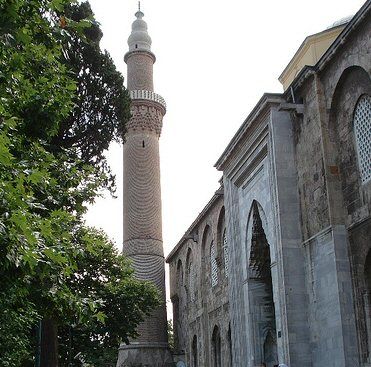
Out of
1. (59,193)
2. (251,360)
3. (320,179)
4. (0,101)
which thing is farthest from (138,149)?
(0,101)

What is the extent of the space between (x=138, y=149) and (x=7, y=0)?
24.6 meters

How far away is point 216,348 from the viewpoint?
75.8 feet

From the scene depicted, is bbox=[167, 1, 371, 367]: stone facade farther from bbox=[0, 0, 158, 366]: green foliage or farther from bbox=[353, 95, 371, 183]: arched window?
bbox=[0, 0, 158, 366]: green foliage

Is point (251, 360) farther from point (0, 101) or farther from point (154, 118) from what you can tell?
point (154, 118)

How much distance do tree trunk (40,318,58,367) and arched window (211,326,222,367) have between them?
942cm

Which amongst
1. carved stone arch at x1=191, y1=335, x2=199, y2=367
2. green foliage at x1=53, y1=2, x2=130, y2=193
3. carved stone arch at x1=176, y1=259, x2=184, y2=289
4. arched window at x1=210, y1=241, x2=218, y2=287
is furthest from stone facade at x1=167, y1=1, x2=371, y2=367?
carved stone arch at x1=176, y1=259, x2=184, y2=289

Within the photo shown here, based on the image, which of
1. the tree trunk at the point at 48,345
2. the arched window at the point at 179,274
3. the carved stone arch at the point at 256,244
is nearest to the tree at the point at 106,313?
the tree trunk at the point at 48,345

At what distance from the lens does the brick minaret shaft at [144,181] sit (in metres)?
28.8

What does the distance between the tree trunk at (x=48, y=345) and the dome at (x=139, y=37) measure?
1982 cm

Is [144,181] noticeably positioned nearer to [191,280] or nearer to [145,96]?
[145,96]

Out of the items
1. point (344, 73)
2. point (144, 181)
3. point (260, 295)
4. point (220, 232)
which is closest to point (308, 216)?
point (344, 73)

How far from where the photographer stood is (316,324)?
11945 millimetres

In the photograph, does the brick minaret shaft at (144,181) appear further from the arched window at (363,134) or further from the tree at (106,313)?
the arched window at (363,134)

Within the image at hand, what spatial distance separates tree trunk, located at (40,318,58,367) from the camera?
562 inches
